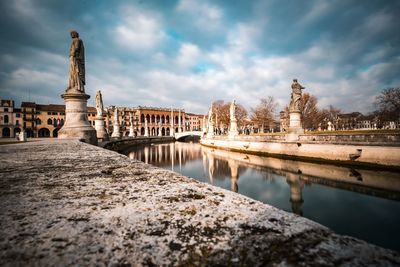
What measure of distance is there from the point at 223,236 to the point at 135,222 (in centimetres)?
59

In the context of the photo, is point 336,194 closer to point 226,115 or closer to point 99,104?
point 99,104

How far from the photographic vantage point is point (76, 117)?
12.4 m

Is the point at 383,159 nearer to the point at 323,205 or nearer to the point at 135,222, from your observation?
the point at 323,205

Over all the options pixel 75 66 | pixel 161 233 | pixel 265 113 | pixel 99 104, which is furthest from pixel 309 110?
pixel 161 233

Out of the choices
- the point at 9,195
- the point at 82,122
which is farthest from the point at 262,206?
the point at 82,122

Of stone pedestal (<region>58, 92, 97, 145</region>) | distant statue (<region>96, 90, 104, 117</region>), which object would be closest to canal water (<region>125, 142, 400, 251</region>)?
stone pedestal (<region>58, 92, 97, 145</region>)

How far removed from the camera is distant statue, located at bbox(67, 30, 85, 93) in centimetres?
1248

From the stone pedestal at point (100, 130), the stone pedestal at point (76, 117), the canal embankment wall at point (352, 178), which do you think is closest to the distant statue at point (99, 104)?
the stone pedestal at point (100, 130)

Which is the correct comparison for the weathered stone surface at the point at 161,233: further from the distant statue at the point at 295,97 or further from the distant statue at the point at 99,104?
the distant statue at the point at 99,104

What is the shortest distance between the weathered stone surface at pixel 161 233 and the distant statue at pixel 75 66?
12.1m

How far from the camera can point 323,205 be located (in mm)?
7641

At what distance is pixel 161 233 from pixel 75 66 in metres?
14.1

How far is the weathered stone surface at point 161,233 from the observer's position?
0.99m

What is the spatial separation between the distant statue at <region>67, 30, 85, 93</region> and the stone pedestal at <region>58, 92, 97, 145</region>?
537 millimetres
